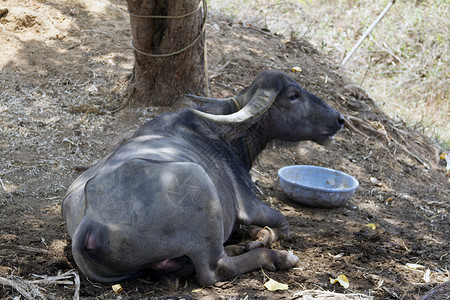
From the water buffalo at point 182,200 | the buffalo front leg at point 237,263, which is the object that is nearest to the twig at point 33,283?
the water buffalo at point 182,200

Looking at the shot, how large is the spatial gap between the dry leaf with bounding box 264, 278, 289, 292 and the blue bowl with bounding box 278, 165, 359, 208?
169 centimetres

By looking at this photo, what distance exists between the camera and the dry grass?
10.8 meters

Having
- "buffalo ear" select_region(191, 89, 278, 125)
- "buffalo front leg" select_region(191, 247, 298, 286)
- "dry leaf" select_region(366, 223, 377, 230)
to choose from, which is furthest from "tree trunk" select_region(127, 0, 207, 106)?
"buffalo front leg" select_region(191, 247, 298, 286)

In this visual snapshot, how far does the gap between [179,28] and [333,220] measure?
2.72 m

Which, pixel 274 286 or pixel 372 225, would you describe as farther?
pixel 372 225

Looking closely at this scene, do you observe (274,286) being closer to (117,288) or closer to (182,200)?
(182,200)

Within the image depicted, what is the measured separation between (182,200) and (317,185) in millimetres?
2726

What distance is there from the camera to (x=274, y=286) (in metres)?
3.57

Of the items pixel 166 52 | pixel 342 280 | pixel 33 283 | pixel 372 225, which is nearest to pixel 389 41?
pixel 166 52

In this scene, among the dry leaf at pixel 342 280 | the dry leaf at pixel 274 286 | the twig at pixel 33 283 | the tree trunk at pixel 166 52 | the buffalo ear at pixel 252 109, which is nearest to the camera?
the twig at pixel 33 283

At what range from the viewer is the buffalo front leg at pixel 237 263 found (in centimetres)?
348

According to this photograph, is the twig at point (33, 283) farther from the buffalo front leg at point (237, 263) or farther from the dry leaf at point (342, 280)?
the dry leaf at point (342, 280)

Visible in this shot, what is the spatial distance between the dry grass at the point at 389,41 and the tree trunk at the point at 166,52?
414cm

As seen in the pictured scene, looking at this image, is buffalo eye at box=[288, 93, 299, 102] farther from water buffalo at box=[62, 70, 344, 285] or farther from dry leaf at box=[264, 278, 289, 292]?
dry leaf at box=[264, 278, 289, 292]
